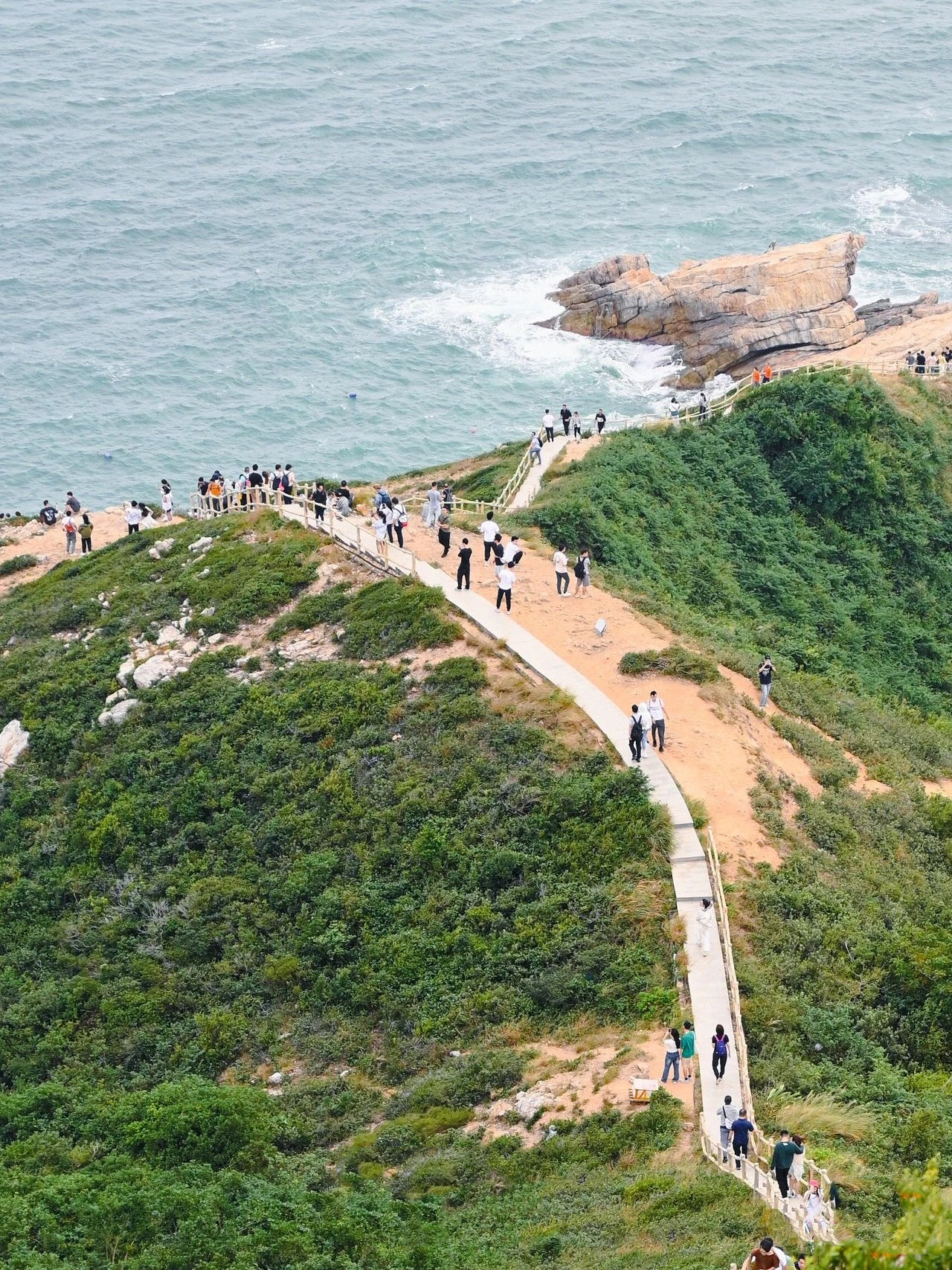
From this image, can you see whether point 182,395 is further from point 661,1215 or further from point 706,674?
point 661,1215

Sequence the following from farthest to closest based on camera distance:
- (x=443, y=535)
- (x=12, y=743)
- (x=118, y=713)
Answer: (x=443, y=535) → (x=12, y=743) → (x=118, y=713)

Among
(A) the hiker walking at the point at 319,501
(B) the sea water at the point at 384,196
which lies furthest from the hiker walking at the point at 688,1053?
(B) the sea water at the point at 384,196

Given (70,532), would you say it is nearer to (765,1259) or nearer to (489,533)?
(489,533)

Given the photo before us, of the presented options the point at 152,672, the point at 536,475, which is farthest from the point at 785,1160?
A: the point at 536,475

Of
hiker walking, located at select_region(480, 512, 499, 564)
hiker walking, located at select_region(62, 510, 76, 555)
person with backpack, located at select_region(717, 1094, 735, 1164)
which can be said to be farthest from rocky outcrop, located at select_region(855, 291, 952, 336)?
person with backpack, located at select_region(717, 1094, 735, 1164)

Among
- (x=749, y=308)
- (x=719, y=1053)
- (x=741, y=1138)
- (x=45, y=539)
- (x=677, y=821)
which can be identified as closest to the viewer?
(x=741, y=1138)

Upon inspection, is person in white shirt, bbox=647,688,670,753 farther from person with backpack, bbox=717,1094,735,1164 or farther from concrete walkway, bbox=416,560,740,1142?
person with backpack, bbox=717,1094,735,1164

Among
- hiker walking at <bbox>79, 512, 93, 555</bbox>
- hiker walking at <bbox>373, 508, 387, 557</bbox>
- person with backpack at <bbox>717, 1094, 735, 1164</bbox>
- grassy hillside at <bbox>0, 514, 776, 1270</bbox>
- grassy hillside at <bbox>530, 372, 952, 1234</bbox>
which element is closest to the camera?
person with backpack at <bbox>717, 1094, 735, 1164</bbox>
